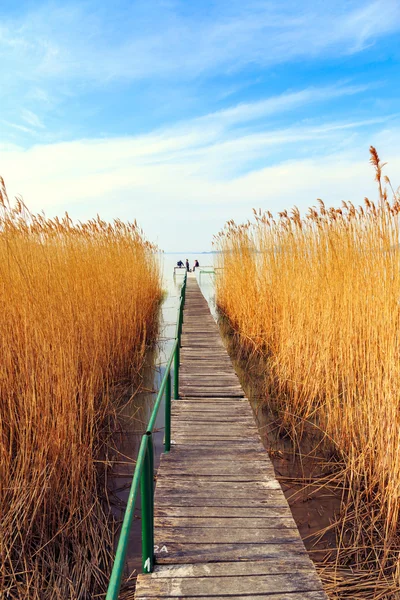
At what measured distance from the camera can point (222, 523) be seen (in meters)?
1.94

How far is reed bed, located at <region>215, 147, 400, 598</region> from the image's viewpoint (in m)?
2.09

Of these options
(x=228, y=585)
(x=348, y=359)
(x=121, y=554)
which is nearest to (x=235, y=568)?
(x=228, y=585)

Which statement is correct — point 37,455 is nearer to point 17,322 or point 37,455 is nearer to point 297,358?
point 17,322

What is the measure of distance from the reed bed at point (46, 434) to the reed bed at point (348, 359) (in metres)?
1.28

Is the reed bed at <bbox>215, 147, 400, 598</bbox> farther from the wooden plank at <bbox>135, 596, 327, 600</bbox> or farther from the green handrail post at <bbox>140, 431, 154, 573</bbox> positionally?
the green handrail post at <bbox>140, 431, 154, 573</bbox>

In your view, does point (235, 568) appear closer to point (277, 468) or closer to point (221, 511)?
point (221, 511)

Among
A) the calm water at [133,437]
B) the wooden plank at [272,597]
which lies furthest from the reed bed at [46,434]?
the wooden plank at [272,597]

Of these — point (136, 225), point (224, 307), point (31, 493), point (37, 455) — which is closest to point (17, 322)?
point (37, 455)

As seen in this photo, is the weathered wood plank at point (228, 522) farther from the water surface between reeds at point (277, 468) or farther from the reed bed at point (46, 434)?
the reed bed at point (46, 434)

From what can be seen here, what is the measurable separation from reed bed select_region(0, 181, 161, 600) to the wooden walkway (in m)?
0.45

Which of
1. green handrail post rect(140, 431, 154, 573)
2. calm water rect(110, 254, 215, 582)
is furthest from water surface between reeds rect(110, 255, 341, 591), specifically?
green handrail post rect(140, 431, 154, 573)

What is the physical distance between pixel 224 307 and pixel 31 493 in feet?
24.1

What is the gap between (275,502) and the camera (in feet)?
6.92

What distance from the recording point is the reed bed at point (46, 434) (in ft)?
6.32
